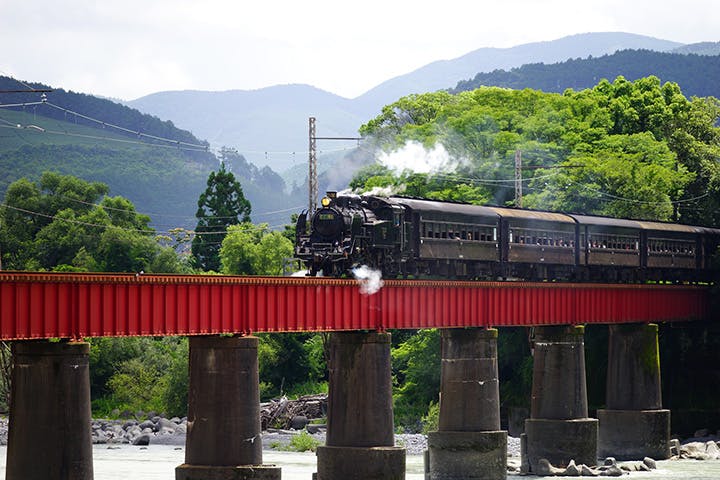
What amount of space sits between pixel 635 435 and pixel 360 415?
2598 centimetres

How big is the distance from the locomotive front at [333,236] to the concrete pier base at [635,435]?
22.9 m

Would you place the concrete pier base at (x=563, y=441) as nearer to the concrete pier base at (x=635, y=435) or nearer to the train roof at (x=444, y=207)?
the concrete pier base at (x=635, y=435)

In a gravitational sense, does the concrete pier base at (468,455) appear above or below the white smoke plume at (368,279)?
below

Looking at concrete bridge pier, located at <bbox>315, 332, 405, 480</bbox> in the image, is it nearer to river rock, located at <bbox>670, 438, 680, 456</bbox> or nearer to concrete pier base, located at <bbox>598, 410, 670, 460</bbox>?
concrete pier base, located at <bbox>598, 410, 670, 460</bbox>

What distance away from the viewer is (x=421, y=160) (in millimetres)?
113438

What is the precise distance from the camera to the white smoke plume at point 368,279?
54.3 meters

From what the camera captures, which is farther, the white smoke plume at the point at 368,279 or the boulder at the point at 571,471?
the boulder at the point at 571,471

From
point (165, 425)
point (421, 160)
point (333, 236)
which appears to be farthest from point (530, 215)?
point (421, 160)

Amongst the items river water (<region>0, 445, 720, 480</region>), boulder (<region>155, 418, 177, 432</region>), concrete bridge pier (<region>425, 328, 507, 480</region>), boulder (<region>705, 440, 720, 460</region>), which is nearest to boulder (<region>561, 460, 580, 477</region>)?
river water (<region>0, 445, 720, 480</region>)

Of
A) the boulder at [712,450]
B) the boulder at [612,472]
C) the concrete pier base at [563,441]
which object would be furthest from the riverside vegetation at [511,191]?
the concrete pier base at [563,441]

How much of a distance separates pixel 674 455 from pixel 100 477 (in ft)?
97.3

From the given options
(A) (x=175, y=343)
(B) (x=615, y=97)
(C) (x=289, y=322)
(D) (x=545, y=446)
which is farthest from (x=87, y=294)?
(B) (x=615, y=97)

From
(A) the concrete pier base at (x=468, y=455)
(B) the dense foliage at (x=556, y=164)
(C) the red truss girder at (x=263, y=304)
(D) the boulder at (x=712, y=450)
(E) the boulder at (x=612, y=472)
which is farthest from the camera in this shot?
(B) the dense foliage at (x=556, y=164)

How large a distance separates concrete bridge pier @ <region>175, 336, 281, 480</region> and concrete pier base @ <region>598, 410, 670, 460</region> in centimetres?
3222
